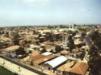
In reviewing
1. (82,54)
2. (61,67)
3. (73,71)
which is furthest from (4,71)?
(82,54)

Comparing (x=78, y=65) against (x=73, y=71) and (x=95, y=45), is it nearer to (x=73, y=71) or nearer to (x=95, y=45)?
(x=73, y=71)

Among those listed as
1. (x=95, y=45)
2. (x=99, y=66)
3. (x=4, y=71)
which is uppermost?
(x=95, y=45)

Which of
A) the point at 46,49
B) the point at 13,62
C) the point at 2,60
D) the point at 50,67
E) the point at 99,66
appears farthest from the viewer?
the point at 46,49

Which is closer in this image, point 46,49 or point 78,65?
point 78,65

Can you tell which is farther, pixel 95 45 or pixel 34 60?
pixel 34 60

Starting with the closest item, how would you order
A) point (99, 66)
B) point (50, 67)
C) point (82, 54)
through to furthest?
point (99, 66)
point (50, 67)
point (82, 54)

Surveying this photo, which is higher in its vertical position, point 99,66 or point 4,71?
point 99,66

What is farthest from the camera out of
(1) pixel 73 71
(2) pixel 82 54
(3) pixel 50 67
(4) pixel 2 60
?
(2) pixel 82 54

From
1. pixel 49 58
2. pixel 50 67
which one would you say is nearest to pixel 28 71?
pixel 50 67

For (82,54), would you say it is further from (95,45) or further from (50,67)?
(95,45)
